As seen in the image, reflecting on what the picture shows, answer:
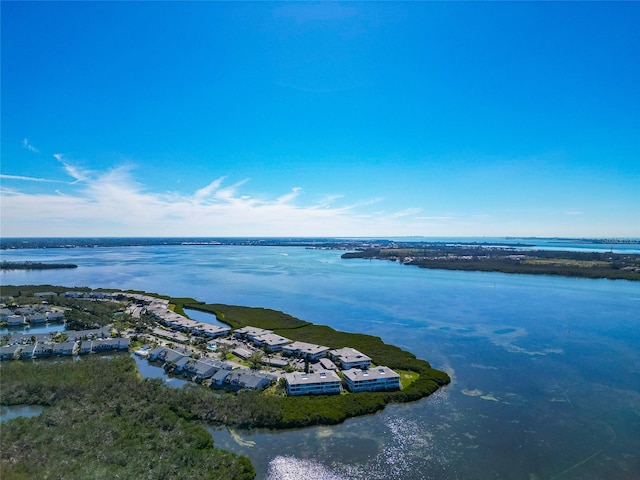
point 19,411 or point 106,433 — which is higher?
point 106,433

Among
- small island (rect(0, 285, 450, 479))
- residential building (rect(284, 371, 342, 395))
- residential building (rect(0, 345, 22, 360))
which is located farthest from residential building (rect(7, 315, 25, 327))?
residential building (rect(284, 371, 342, 395))

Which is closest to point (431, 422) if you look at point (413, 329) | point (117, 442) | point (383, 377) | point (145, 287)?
point (383, 377)

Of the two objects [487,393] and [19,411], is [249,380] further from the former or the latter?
[487,393]

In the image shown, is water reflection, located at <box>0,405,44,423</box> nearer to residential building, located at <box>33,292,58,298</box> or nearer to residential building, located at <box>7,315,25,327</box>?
residential building, located at <box>7,315,25,327</box>

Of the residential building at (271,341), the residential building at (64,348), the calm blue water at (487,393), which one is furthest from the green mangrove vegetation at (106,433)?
the residential building at (271,341)

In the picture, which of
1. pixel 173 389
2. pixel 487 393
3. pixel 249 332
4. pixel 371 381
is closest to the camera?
pixel 173 389

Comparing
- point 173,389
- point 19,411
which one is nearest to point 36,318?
point 19,411

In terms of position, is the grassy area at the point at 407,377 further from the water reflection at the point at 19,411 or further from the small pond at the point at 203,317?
the small pond at the point at 203,317

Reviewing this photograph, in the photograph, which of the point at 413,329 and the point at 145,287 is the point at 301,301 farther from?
the point at 145,287
